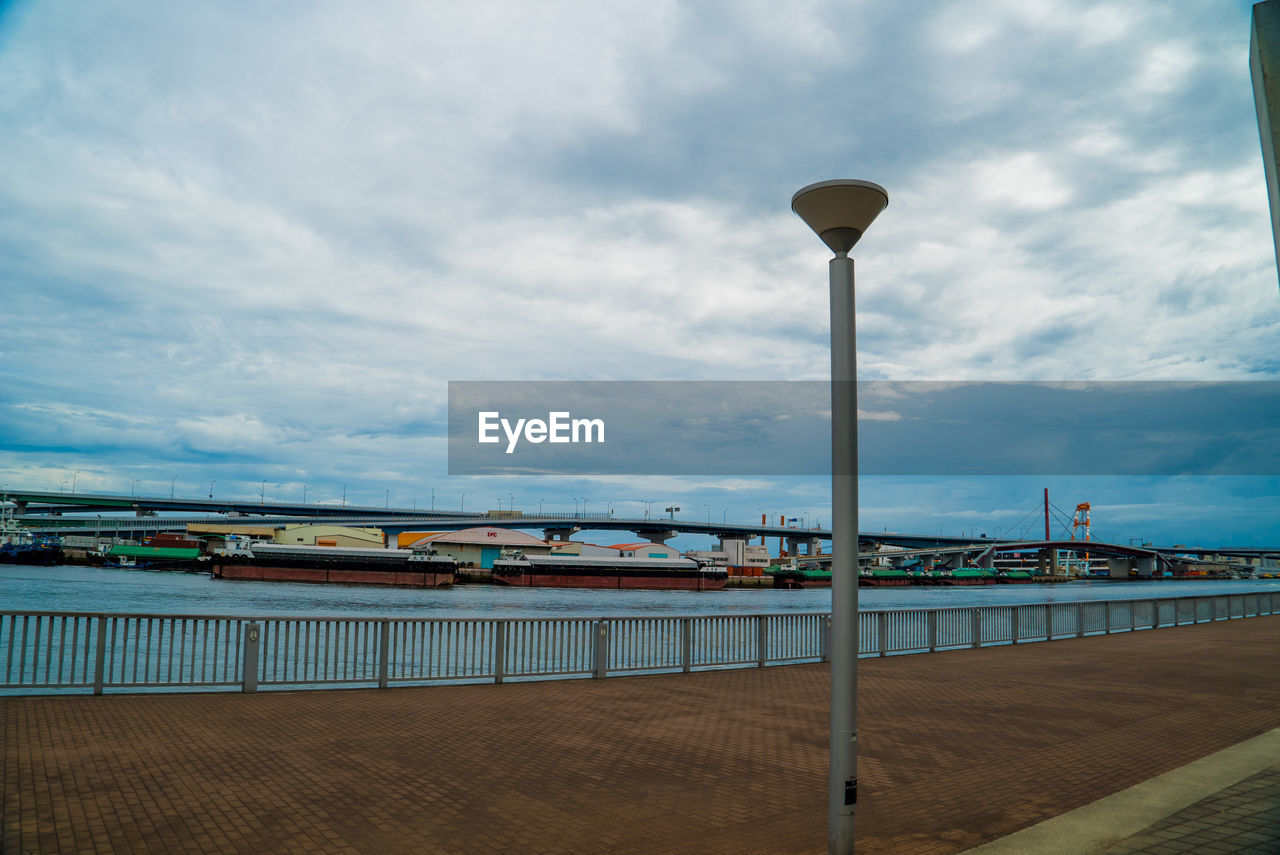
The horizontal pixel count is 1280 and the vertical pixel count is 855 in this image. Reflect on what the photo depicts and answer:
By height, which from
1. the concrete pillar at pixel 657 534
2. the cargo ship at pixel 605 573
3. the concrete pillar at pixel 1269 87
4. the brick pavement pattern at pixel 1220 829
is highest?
the concrete pillar at pixel 1269 87

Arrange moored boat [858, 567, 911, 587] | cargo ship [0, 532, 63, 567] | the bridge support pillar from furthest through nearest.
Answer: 1. the bridge support pillar
2. moored boat [858, 567, 911, 587]
3. cargo ship [0, 532, 63, 567]

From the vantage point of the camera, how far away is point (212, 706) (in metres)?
9.95

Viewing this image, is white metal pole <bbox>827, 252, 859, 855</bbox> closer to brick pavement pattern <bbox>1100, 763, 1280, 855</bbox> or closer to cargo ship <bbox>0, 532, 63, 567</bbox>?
brick pavement pattern <bbox>1100, 763, 1280, 855</bbox>

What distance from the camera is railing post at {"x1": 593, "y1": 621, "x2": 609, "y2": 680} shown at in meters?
13.2

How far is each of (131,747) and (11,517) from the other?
464ft

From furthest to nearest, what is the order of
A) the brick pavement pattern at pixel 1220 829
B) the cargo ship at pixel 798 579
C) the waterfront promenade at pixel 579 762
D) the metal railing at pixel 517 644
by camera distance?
1. the cargo ship at pixel 798 579
2. the metal railing at pixel 517 644
3. the waterfront promenade at pixel 579 762
4. the brick pavement pattern at pixel 1220 829

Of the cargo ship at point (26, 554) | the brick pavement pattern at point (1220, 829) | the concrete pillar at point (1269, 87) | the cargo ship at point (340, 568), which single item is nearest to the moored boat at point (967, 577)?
the cargo ship at point (340, 568)

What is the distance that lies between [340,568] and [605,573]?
28879mm

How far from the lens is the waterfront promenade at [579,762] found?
578cm

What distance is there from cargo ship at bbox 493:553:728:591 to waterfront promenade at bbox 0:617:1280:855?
82.2 meters

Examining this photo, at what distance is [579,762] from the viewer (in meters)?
7.81

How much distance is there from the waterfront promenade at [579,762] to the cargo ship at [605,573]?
82194 millimetres

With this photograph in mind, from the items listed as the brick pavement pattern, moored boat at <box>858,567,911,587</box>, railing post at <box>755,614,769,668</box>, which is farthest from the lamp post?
moored boat at <box>858,567,911,587</box>

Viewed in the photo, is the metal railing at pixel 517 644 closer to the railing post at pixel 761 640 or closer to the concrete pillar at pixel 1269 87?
the railing post at pixel 761 640
